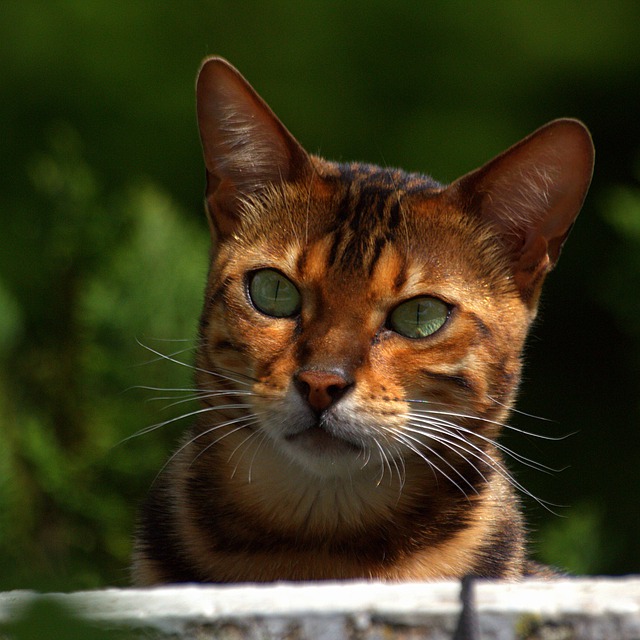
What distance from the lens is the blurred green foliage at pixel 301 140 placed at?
310cm

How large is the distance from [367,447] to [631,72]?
2507 mm

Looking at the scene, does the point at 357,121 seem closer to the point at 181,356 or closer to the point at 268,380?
the point at 181,356

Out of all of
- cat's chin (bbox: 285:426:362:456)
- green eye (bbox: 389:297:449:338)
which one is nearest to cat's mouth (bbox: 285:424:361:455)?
cat's chin (bbox: 285:426:362:456)

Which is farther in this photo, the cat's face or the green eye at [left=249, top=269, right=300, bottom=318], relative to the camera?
the green eye at [left=249, top=269, right=300, bottom=318]

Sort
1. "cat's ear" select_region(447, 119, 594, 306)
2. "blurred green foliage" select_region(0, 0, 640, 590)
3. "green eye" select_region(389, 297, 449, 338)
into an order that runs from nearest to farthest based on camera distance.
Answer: "green eye" select_region(389, 297, 449, 338) → "cat's ear" select_region(447, 119, 594, 306) → "blurred green foliage" select_region(0, 0, 640, 590)

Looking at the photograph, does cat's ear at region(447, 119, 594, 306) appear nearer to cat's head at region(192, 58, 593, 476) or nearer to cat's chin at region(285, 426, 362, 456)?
cat's head at region(192, 58, 593, 476)

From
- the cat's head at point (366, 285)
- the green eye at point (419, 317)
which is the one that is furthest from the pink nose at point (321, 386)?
the green eye at point (419, 317)

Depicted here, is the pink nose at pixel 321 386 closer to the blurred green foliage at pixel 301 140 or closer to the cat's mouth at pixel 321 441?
the cat's mouth at pixel 321 441

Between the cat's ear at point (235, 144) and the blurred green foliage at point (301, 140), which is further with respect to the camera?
the blurred green foliage at point (301, 140)

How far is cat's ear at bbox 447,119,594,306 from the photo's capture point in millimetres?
1852

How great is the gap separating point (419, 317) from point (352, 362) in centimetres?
20

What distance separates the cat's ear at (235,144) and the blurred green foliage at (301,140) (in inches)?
40.8

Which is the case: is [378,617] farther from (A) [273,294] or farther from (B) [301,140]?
(B) [301,140]

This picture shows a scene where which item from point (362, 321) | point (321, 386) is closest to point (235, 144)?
point (362, 321)
